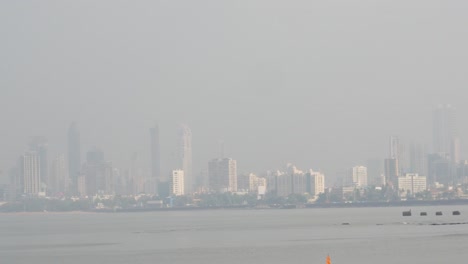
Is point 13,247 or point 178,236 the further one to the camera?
point 178,236

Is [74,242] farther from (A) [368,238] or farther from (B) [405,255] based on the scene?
(B) [405,255]

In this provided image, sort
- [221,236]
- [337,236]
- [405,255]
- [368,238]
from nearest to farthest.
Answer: [405,255] → [368,238] → [337,236] → [221,236]

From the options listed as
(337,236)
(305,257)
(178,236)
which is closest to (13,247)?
(178,236)

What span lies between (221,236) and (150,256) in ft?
121

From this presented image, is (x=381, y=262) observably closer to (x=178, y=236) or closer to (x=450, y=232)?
(x=450, y=232)

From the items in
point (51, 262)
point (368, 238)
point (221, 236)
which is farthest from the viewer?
point (221, 236)

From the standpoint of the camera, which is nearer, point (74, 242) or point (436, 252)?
point (436, 252)

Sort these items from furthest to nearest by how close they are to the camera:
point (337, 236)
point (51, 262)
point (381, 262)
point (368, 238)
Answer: point (337, 236) < point (368, 238) < point (51, 262) < point (381, 262)

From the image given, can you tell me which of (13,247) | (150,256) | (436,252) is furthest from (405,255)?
(13,247)

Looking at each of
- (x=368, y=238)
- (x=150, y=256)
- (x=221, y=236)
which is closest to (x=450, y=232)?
(x=368, y=238)

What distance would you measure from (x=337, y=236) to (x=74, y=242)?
2722 cm

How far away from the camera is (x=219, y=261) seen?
261 feet

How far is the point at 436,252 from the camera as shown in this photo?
79.2 m

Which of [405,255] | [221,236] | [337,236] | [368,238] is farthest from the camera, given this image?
[221,236]
